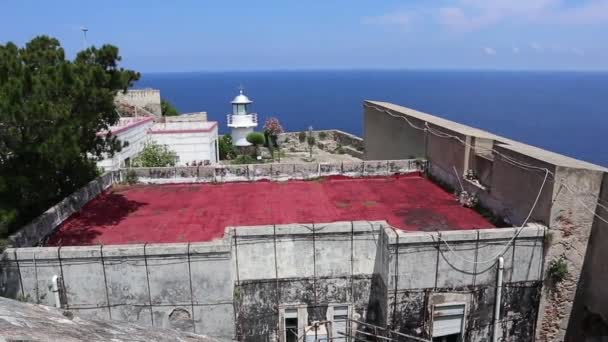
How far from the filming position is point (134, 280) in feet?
31.0

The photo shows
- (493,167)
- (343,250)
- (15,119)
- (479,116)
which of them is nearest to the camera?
(15,119)

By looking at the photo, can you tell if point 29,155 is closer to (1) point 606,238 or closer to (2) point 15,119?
(2) point 15,119

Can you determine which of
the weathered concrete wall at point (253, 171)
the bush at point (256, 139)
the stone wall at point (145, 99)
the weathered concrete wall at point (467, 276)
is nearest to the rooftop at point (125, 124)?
the weathered concrete wall at point (253, 171)

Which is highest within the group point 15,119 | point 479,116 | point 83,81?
point 83,81

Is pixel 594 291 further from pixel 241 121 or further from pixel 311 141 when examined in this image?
pixel 241 121

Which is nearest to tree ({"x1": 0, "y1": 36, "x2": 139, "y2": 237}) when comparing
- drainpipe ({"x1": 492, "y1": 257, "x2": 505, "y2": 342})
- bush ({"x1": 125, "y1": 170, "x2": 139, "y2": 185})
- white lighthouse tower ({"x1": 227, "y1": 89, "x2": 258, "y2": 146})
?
bush ({"x1": 125, "y1": 170, "x2": 139, "y2": 185})

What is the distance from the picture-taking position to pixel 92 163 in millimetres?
15633

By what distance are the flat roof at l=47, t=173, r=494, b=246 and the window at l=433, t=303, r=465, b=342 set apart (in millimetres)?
2240

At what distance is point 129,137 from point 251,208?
1920 cm

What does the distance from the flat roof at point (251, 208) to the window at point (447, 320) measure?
224cm

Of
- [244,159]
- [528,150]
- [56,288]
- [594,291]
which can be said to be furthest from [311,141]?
[56,288]

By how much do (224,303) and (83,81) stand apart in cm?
612

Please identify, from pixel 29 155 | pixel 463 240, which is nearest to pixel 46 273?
pixel 29 155

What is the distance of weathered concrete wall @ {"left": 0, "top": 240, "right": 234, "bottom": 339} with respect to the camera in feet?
30.6
